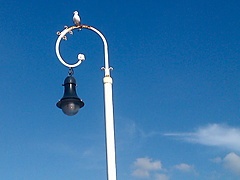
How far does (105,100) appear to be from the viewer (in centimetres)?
996

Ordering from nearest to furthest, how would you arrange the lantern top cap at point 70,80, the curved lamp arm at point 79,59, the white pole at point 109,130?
1. the white pole at point 109,130
2. the curved lamp arm at point 79,59
3. the lantern top cap at point 70,80

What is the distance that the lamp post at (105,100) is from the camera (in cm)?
942

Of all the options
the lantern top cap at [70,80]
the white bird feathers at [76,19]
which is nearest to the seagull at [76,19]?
the white bird feathers at [76,19]

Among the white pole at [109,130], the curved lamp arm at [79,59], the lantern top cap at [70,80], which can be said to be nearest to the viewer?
the white pole at [109,130]

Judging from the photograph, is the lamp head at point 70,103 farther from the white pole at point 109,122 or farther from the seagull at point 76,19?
the seagull at point 76,19

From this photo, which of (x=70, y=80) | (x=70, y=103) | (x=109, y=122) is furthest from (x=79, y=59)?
(x=109, y=122)

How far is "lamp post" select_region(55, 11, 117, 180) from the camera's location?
30.9 feet

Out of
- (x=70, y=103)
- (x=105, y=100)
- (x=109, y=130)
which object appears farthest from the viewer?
(x=70, y=103)

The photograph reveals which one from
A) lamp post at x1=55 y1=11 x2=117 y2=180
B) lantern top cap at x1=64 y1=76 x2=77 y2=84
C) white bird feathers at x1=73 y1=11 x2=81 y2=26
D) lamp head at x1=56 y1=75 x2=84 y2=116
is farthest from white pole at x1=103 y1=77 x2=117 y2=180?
white bird feathers at x1=73 y1=11 x2=81 y2=26

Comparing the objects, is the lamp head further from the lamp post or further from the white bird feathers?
the white bird feathers

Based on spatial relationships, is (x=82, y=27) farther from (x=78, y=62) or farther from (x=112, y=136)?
(x=112, y=136)

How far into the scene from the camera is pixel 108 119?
975 centimetres

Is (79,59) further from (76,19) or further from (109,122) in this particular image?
(109,122)

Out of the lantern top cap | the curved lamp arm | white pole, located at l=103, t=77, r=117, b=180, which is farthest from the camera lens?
the lantern top cap
